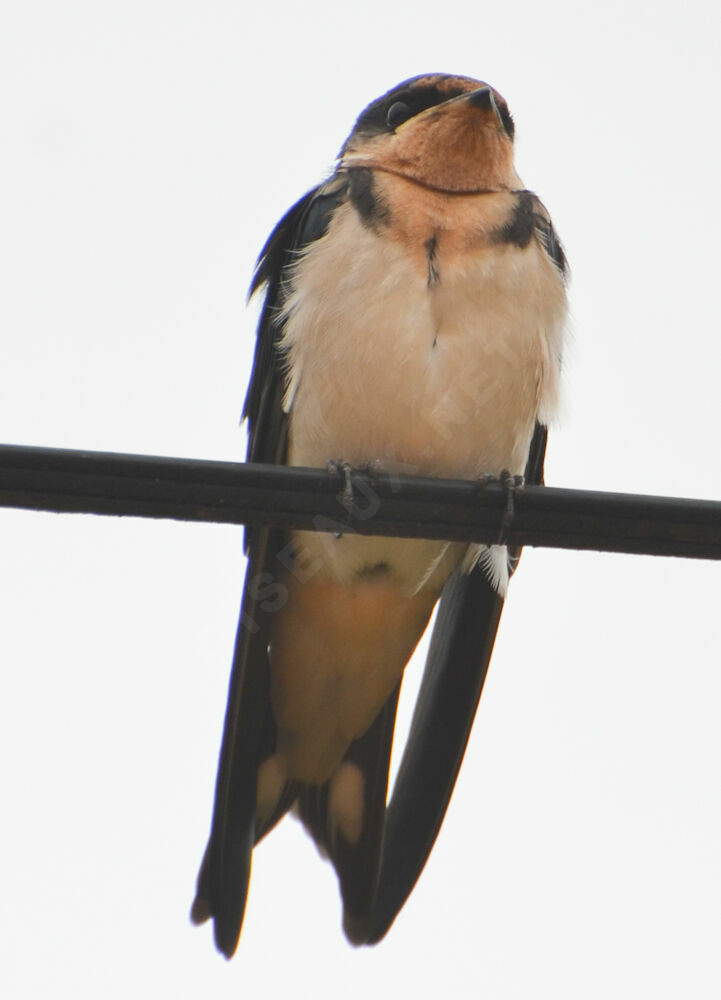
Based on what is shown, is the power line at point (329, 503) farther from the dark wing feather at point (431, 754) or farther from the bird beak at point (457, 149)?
the bird beak at point (457, 149)

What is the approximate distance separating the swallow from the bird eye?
0.26 feet

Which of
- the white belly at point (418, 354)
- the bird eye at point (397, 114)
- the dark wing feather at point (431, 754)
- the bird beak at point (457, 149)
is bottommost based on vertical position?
the dark wing feather at point (431, 754)

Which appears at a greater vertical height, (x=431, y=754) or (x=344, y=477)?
(x=344, y=477)

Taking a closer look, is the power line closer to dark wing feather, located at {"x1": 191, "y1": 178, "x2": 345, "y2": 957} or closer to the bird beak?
dark wing feather, located at {"x1": 191, "y1": 178, "x2": 345, "y2": 957}

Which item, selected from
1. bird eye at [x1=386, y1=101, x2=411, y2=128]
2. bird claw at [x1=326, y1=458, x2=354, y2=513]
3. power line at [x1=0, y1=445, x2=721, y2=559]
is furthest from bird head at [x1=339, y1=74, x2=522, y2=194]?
power line at [x1=0, y1=445, x2=721, y2=559]

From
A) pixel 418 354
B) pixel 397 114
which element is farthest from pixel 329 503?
pixel 397 114

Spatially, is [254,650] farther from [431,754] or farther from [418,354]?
[418,354]

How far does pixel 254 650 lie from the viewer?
12.3ft

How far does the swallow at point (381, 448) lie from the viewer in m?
3.62

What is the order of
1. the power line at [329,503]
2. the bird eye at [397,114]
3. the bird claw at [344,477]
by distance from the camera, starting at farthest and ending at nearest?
the bird eye at [397,114]
the bird claw at [344,477]
the power line at [329,503]

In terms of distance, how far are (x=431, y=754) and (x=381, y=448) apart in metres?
0.79

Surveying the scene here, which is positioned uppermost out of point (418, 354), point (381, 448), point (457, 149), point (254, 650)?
point (457, 149)

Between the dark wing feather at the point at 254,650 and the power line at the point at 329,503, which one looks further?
the dark wing feather at the point at 254,650

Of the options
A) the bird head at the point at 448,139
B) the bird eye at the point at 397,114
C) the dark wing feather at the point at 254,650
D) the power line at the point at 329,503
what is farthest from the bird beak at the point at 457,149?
the power line at the point at 329,503
